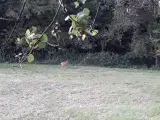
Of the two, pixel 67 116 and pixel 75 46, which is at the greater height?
pixel 75 46

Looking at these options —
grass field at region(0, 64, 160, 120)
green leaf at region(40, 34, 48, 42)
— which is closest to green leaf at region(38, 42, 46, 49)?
green leaf at region(40, 34, 48, 42)

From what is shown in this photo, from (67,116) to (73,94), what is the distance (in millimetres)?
2004

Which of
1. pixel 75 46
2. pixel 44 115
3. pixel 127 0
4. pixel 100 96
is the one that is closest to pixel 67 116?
pixel 44 115

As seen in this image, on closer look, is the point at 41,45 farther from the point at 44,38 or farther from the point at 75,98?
the point at 75,98

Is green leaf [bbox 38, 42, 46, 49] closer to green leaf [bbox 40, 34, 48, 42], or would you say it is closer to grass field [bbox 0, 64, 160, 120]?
green leaf [bbox 40, 34, 48, 42]

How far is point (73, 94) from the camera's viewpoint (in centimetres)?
898

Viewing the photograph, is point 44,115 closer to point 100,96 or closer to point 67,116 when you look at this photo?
point 67,116

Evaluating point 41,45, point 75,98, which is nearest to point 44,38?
point 41,45

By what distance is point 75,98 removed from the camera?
856 cm

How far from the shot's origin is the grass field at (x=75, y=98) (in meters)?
7.10

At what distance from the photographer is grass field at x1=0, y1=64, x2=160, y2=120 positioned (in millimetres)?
7104

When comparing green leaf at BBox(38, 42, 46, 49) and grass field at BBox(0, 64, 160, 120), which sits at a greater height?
green leaf at BBox(38, 42, 46, 49)

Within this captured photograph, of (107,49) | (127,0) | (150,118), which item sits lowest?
(150,118)

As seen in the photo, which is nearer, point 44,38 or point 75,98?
point 44,38
